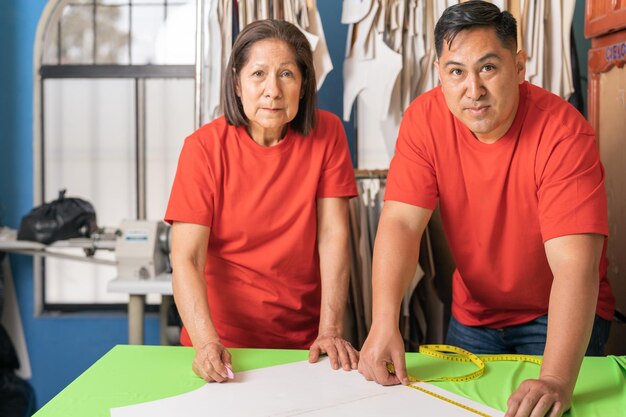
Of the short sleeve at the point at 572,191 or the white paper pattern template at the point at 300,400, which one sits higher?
the short sleeve at the point at 572,191

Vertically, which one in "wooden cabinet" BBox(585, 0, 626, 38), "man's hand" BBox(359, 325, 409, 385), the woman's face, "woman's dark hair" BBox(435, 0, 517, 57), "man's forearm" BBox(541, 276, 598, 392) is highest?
"wooden cabinet" BBox(585, 0, 626, 38)

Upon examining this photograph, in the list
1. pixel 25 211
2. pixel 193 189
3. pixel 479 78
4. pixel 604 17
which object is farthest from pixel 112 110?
pixel 479 78

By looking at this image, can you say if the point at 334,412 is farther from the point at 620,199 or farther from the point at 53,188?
the point at 53,188

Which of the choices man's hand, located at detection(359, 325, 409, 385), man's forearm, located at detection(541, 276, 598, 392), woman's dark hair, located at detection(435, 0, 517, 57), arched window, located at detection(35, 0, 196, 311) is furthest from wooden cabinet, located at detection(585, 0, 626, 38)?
arched window, located at detection(35, 0, 196, 311)

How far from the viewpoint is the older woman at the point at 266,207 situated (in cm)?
200

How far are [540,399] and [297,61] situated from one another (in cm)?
109

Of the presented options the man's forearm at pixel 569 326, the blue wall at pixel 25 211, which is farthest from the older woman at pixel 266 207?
the blue wall at pixel 25 211

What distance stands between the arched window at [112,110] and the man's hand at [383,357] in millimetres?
2716

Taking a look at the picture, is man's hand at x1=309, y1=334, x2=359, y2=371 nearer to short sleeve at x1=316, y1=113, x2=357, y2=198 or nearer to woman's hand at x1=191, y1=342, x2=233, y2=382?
woman's hand at x1=191, y1=342, x2=233, y2=382

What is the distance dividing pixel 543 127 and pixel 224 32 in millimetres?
1655

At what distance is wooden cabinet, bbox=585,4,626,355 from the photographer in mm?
2568

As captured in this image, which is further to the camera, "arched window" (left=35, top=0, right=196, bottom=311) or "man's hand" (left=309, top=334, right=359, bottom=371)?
"arched window" (left=35, top=0, right=196, bottom=311)

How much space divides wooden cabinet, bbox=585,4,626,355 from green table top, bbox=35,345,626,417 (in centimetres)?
94

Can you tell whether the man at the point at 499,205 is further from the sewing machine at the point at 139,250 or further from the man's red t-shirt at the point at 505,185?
the sewing machine at the point at 139,250
